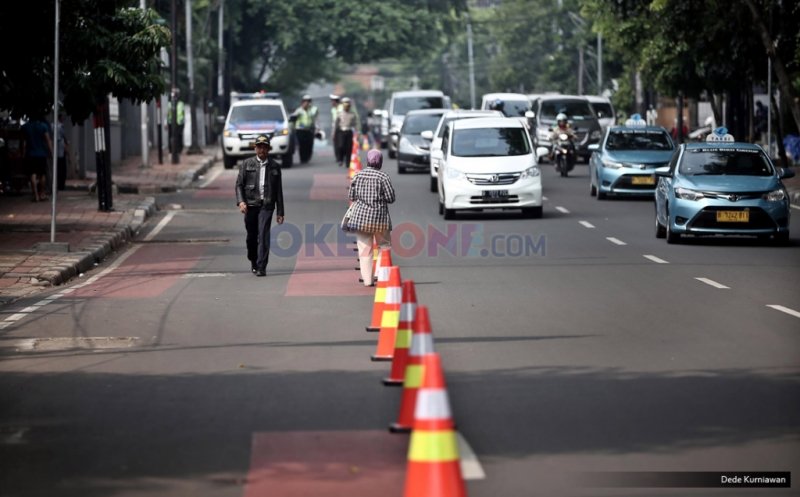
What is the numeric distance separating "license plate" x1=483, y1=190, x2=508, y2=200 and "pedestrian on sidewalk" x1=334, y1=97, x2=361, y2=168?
1504 cm

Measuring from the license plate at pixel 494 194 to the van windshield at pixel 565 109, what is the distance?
69.8 feet

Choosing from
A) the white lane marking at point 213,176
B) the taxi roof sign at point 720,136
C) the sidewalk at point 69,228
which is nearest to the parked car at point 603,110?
the white lane marking at point 213,176

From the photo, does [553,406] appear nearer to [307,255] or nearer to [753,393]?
[753,393]

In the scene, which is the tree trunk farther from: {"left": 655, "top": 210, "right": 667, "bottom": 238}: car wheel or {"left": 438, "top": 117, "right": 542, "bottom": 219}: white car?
{"left": 655, "top": 210, "right": 667, "bottom": 238}: car wheel

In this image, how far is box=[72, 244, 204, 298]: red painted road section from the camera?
17.2 metres

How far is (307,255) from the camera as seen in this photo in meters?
21.6

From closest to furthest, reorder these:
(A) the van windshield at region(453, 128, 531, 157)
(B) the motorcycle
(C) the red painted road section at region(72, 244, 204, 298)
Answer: (C) the red painted road section at region(72, 244, 204, 298) < (A) the van windshield at region(453, 128, 531, 157) < (B) the motorcycle

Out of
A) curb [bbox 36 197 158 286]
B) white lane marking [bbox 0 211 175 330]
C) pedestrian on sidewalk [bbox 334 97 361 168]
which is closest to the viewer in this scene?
white lane marking [bbox 0 211 175 330]

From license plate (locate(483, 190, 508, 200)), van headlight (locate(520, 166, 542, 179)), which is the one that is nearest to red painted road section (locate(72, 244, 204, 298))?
license plate (locate(483, 190, 508, 200))

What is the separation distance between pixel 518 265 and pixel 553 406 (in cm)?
981

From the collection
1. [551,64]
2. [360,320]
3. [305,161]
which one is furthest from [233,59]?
[360,320]

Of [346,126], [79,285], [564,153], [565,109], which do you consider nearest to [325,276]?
[79,285]

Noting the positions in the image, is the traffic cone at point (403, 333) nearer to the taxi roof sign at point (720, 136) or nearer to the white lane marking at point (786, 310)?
the white lane marking at point (786, 310)

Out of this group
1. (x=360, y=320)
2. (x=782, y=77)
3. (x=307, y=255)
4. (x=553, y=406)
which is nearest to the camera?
(x=553, y=406)
